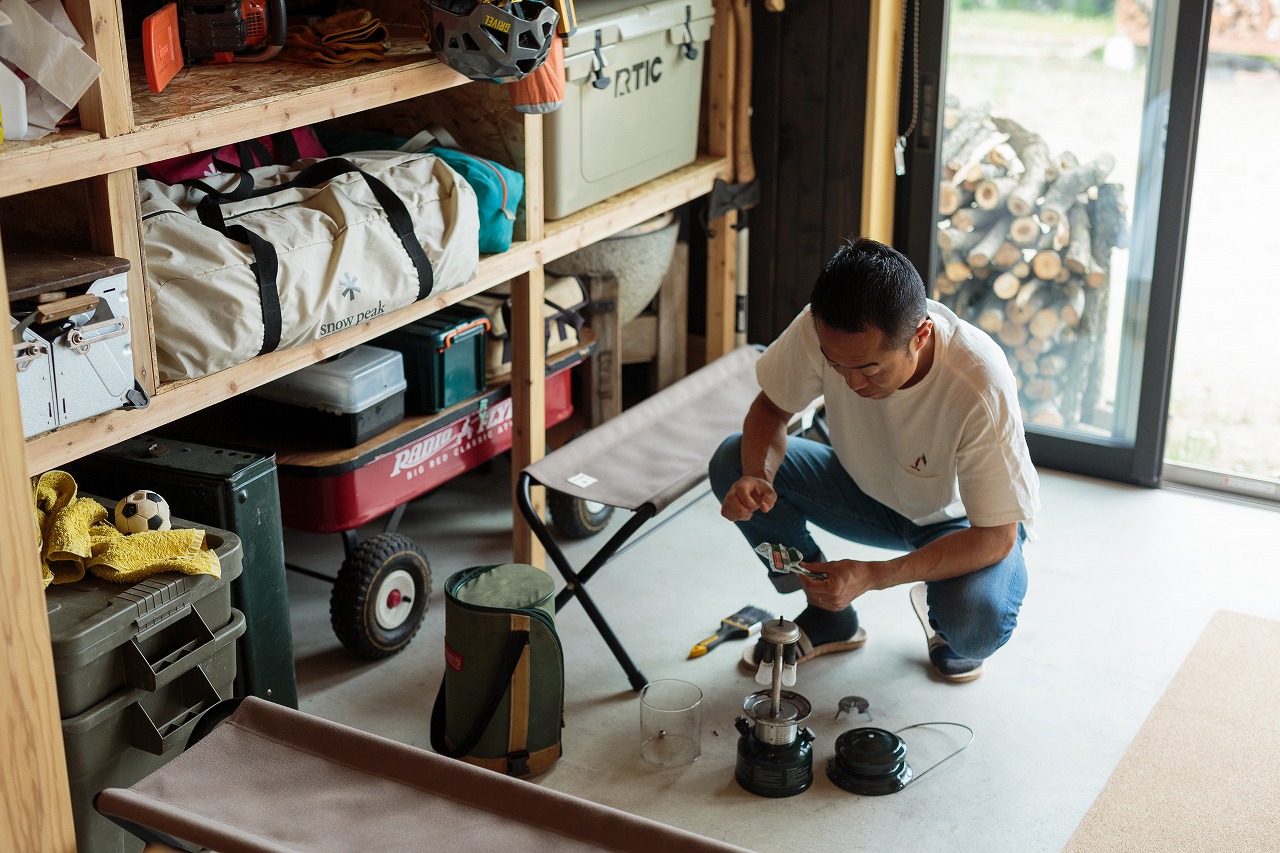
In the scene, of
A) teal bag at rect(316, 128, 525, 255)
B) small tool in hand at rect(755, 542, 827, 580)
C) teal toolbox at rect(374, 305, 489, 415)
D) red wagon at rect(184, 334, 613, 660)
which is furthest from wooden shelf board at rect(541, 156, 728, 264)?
small tool in hand at rect(755, 542, 827, 580)

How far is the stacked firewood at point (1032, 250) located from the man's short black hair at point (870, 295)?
5.42 feet

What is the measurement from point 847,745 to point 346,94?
1570 mm

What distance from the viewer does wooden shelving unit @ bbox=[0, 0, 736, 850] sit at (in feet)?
6.23

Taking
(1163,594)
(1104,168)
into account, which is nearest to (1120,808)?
(1163,594)

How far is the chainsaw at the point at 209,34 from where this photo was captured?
8.13 feet

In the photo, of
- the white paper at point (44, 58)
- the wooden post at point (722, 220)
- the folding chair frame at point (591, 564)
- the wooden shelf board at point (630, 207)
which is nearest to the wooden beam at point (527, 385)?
the wooden shelf board at point (630, 207)

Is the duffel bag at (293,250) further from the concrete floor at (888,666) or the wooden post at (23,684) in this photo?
the concrete floor at (888,666)

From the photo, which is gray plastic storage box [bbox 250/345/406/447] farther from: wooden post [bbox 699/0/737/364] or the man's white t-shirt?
wooden post [bbox 699/0/737/364]

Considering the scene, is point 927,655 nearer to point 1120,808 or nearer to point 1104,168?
point 1120,808

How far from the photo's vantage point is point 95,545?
2.38m

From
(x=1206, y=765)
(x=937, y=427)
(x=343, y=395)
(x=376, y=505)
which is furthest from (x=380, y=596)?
(x=1206, y=765)

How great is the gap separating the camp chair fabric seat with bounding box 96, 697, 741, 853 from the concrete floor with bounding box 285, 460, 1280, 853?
709mm

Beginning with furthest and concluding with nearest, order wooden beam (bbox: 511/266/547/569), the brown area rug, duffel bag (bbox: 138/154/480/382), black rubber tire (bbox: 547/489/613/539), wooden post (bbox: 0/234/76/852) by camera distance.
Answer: black rubber tire (bbox: 547/489/613/539), wooden beam (bbox: 511/266/547/569), the brown area rug, duffel bag (bbox: 138/154/480/382), wooden post (bbox: 0/234/76/852)

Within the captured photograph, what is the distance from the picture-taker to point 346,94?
2.68m
